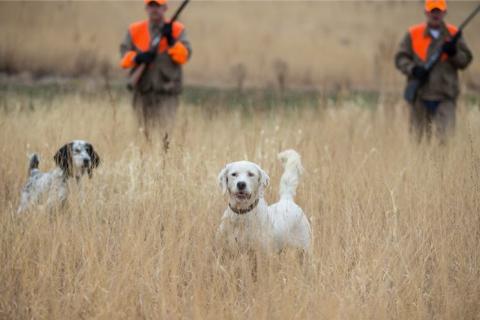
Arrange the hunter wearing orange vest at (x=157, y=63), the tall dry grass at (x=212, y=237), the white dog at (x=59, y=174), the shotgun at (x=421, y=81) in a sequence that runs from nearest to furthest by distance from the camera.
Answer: the tall dry grass at (x=212, y=237)
the white dog at (x=59, y=174)
the hunter wearing orange vest at (x=157, y=63)
the shotgun at (x=421, y=81)

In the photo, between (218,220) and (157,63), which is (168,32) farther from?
→ (218,220)

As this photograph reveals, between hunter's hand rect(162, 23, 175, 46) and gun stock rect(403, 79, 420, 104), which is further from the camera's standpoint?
gun stock rect(403, 79, 420, 104)

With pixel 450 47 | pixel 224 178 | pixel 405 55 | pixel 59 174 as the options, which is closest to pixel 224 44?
pixel 405 55

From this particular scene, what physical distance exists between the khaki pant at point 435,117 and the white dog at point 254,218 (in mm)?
3161

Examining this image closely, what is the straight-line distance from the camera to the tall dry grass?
3109mm

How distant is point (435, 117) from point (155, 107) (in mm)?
3066

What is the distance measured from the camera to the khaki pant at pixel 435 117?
6820mm

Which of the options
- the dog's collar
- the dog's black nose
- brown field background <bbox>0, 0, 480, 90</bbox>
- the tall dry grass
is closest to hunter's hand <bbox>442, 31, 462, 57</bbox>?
brown field background <bbox>0, 0, 480, 90</bbox>

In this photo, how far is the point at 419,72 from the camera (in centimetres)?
699

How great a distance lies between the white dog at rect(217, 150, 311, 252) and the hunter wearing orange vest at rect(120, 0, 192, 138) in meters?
3.09

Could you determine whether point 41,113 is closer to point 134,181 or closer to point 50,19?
point 134,181

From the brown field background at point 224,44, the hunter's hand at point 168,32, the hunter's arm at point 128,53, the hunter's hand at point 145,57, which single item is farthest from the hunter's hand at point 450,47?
the hunter's arm at point 128,53

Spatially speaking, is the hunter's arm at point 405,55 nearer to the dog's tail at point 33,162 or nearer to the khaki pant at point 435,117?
the khaki pant at point 435,117

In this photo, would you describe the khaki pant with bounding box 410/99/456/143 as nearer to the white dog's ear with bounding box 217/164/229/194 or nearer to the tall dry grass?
the tall dry grass
